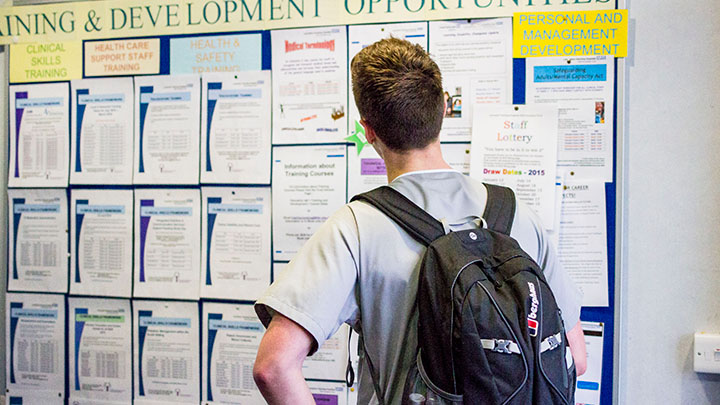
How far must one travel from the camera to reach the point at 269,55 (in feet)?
5.73

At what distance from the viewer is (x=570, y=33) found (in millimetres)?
1590

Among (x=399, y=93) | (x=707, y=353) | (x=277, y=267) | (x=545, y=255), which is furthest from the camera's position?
(x=277, y=267)

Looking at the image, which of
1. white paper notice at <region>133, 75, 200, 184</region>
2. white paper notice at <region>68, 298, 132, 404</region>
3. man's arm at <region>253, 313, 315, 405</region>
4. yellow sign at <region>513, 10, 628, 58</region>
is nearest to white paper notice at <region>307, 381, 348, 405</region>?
white paper notice at <region>68, 298, 132, 404</region>

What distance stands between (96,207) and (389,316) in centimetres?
125

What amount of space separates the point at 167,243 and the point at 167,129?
1.11 feet

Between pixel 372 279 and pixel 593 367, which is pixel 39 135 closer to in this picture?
pixel 372 279

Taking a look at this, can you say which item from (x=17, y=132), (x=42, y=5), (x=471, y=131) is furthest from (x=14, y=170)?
(x=471, y=131)

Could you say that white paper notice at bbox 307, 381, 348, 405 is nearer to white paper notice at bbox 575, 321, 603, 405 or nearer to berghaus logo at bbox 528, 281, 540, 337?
white paper notice at bbox 575, 321, 603, 405

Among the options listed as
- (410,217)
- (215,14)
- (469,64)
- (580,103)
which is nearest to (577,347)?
(410,217)

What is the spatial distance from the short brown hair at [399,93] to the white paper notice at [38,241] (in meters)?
1.30

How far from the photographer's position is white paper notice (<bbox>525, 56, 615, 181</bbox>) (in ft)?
5.18

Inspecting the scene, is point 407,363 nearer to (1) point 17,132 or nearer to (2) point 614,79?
(2) point 614,79

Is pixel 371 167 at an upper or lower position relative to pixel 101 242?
upper

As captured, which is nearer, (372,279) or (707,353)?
(372,279)
